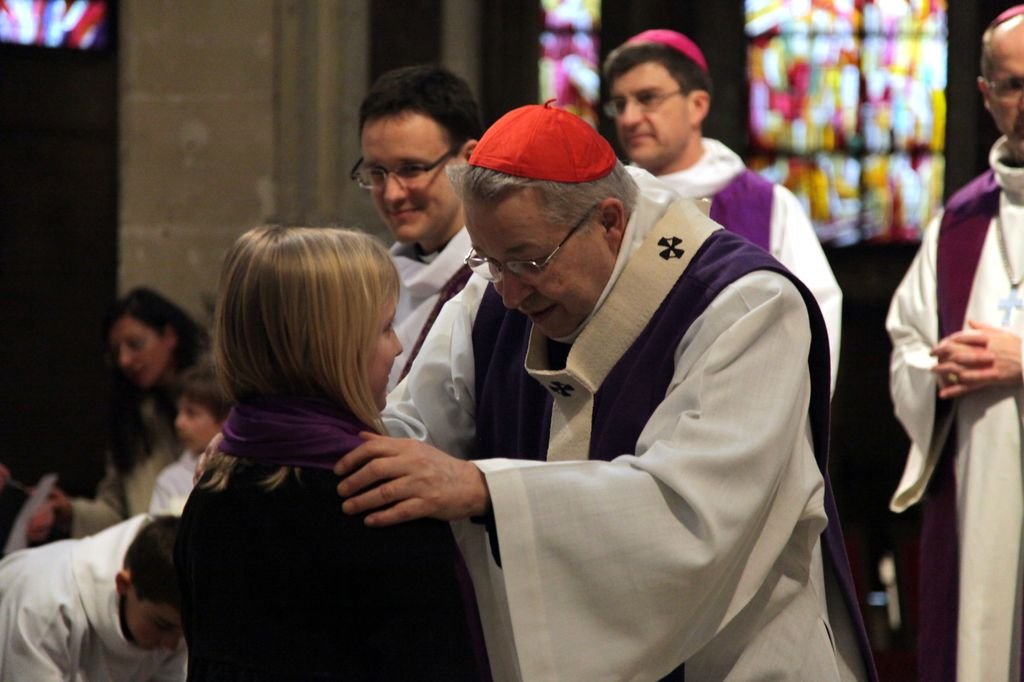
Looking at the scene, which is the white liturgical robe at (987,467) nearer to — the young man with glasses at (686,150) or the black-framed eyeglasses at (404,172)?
the young man with glasses at (686,150)

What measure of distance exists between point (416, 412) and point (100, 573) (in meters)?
1.34

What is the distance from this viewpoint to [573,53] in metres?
9.34

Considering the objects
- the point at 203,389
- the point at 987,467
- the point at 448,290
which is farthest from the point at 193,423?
the point at 987,467

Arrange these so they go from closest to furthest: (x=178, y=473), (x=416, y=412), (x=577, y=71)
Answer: (x=416, y=412) → (x=178, y=473) → (x=577, y=71)

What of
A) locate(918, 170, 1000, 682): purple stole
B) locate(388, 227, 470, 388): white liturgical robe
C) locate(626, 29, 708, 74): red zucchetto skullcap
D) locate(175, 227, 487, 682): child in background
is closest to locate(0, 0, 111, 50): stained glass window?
locate(626, 29, 708, 74): red zucchetto skullcap

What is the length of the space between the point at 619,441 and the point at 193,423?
2.81m

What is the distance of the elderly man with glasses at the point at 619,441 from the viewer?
276cm

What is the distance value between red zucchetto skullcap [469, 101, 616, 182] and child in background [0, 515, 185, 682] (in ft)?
4.99

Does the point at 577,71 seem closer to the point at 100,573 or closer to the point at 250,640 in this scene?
the point at 100,573

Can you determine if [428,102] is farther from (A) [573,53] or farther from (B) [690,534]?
(A) [573,53]

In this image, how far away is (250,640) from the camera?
2.51 meters

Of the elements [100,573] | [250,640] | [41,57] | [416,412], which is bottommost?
[100,573]

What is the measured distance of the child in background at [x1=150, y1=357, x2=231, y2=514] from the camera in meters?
5.61

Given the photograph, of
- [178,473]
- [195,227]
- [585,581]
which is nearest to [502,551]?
[585,581]
